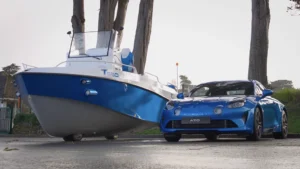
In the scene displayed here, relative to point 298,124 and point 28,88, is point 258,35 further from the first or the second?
point 28,88

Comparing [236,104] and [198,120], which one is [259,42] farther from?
[198,120]

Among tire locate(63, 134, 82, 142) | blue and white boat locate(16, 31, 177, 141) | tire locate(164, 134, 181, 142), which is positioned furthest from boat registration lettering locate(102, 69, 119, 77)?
tire locate(164, 134, 181, 142)

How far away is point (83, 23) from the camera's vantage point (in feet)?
71.2

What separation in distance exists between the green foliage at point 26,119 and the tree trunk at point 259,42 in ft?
32.9

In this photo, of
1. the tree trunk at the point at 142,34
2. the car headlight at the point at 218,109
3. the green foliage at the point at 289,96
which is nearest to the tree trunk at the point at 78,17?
the tree trunk at the point at 142,34

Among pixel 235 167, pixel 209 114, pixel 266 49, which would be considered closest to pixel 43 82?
pixel 209 114

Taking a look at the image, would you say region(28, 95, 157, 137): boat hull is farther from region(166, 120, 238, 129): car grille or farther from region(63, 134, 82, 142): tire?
region(166, 120, 238, 129): car grille

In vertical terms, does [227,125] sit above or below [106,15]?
below

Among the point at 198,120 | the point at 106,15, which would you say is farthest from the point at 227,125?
the point at 106,15

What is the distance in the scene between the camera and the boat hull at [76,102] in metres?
12.4

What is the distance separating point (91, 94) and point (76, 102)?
388 millimetres

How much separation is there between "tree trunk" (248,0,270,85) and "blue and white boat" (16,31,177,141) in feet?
14.2

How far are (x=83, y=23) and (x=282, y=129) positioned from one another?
10.7m

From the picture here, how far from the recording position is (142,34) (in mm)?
20906
